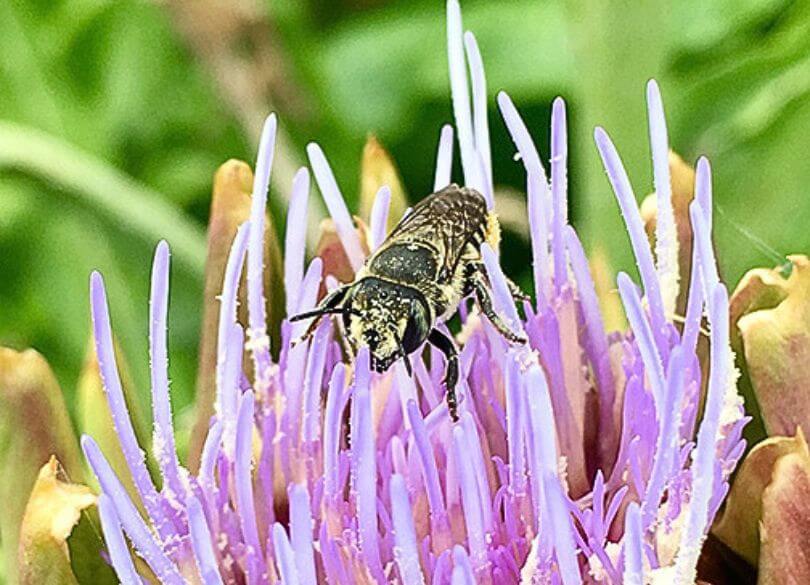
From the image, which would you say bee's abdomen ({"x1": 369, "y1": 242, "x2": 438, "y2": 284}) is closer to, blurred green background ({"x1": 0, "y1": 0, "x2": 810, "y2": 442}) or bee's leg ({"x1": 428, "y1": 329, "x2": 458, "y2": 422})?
bee's leg ({"x1": 428, "y1": 329, "x2": 458, "y2": 422})

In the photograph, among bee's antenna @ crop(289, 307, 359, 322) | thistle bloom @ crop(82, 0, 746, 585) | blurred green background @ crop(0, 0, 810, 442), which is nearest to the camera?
thistle bloom @ crop(82, 0, 746, 585)

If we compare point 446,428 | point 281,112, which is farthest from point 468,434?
point 281,112

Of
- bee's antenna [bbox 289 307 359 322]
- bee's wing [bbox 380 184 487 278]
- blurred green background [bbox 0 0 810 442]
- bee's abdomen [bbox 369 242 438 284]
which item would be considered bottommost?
bee's antenna [bbox 289 307 359 322]

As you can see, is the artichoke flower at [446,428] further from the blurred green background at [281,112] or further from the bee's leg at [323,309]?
the blurred green background at [281,112]

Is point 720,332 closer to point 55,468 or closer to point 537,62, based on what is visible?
point 55,468

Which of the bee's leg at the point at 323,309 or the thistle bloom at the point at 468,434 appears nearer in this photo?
the thistle bloom at the point at 468,434

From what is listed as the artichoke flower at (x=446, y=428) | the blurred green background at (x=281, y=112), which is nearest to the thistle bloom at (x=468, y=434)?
the artichoke flower at (x=446, y=428)

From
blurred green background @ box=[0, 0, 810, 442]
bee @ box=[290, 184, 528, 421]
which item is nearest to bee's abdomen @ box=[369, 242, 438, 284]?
bee @ box=[290, 184, 528, 421]

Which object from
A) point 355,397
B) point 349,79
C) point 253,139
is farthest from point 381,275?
point 349,79

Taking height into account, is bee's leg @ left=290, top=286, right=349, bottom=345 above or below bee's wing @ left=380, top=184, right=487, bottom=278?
below
